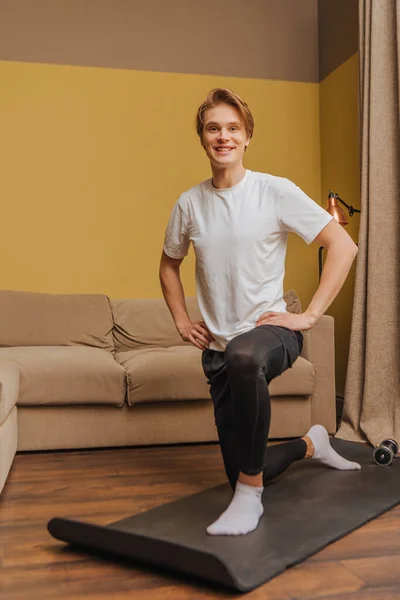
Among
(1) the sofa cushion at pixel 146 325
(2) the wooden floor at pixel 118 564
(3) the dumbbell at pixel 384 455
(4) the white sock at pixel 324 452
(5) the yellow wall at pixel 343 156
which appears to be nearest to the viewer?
(2) the wooden floor at pixel 118 564

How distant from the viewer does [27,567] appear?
1788mm

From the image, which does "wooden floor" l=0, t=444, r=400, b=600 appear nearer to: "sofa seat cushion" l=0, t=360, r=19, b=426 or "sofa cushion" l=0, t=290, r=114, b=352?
"sofa seat cushion" l=0, t=360, r=19, b=426

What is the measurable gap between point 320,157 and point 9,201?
2.07m

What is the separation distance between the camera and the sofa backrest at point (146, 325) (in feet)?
13.0

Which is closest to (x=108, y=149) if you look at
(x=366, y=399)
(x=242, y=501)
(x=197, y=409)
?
(x=197, y=409)

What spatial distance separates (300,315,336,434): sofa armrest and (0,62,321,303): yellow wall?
1193mm

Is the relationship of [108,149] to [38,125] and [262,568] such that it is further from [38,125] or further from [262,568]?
[262,568]

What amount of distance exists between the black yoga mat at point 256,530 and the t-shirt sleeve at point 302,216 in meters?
0.83

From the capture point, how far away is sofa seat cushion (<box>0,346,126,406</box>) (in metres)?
3.20

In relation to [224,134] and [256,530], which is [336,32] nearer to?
[224,134]

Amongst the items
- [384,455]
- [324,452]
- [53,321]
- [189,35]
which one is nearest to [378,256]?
[384,455]

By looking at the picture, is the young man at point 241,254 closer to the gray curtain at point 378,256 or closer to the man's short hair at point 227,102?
the man's short hair at point 227,102

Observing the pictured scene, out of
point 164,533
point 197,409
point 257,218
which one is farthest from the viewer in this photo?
point 197,409

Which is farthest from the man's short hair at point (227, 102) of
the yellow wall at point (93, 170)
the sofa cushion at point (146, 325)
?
the yellow wall at point (93, 170)
